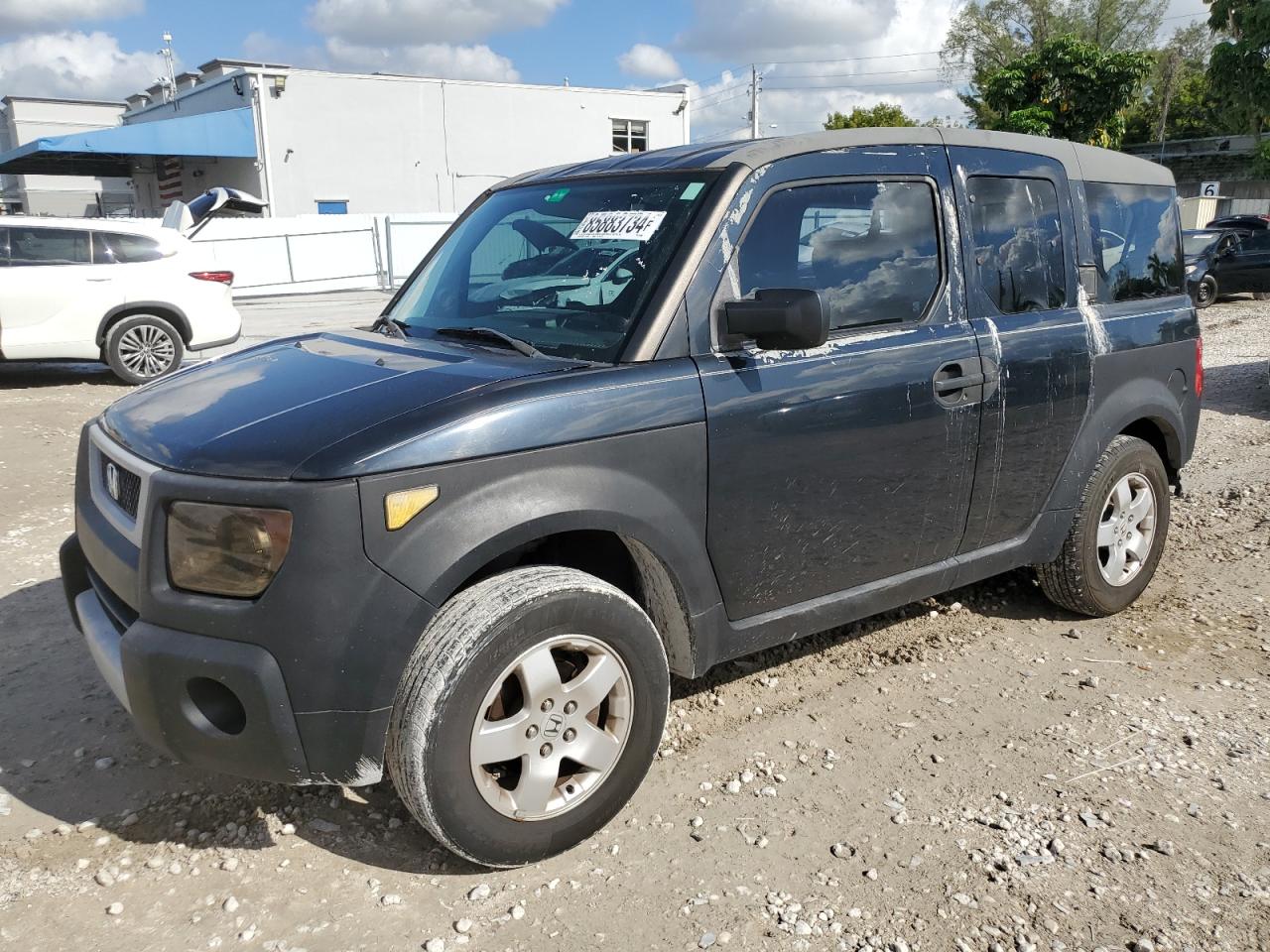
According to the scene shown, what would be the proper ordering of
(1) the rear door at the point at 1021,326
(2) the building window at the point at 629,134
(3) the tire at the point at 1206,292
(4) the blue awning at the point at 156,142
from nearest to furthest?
(1) the rear door at the point at 1021,326 < (3) the tire at the point at 1206,292 < (4) the blue awning at the point at 156,142 < (2) the building window at the point at 629,134

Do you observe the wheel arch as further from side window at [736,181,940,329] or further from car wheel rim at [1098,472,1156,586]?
car wheel rim at [1098,472,1156,586]

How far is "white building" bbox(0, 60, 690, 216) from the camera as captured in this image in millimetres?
30297

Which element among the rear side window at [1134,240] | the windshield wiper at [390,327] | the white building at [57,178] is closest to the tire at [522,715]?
the windshield wiper at [390,327]

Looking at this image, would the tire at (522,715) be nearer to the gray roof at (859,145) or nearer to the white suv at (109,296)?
the gray roof at (859,145)

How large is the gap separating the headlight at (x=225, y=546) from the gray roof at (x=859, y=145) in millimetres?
1792

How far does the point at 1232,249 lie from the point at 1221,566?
16.9 m

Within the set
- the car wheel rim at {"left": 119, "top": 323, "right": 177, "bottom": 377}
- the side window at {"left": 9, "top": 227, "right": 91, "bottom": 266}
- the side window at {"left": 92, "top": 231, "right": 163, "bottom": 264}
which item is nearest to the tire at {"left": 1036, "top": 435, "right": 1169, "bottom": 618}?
the car wheel rim at {"left": 119, "top": 323, "right": 177, "bottom": 377}

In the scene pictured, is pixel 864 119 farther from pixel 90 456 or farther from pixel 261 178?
pixel 90 456

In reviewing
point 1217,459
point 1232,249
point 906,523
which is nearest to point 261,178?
point 1232,249

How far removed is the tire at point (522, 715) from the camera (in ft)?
8.65

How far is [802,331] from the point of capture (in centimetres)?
299

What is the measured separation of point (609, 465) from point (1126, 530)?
9.33 feet

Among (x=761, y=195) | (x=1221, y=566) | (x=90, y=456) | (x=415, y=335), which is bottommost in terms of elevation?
(x=1221, y=566)

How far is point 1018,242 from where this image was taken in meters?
4.06
